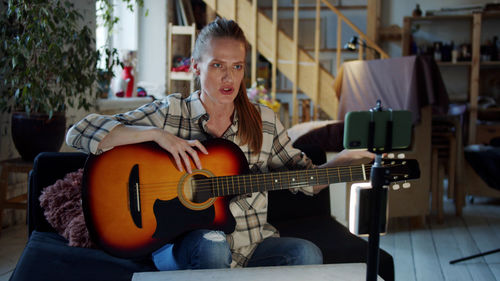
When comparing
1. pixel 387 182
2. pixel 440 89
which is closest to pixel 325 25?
pixel 440 89

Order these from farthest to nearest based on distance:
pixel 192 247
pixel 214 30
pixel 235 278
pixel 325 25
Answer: pixel 325 25, pixel 214 30, pixel 192 247, pixel 235 278

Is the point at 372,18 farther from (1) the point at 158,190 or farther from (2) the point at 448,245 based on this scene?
(1) the point at 158,190

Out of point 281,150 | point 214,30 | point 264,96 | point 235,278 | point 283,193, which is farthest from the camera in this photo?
point 264,96

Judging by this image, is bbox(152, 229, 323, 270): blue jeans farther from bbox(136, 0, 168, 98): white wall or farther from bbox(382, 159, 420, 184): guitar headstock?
bbox(136, 0, 168, 98): white wall

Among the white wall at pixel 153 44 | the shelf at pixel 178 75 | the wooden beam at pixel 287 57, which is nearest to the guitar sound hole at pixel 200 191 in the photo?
the shelf at pixel 178 75

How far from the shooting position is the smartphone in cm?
86

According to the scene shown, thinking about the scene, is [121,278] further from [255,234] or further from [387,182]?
[387,182]

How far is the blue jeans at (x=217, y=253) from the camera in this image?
1.30 m

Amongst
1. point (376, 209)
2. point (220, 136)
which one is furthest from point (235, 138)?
point (376, 209)

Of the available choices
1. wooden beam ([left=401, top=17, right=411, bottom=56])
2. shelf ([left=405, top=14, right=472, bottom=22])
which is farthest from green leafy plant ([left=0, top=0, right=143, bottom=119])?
shelf ([left=405, top=14, right=472, bottom=22])

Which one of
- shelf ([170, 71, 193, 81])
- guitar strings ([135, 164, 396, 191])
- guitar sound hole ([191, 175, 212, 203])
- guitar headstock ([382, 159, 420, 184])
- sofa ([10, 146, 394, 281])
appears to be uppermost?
shelf ([170, 71, 193, 81])

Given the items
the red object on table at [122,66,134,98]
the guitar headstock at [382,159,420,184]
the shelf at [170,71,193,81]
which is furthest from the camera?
the shelf at [170,71,193,81]

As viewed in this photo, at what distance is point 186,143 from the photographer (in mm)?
1372

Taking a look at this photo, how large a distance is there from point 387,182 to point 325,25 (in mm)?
5804
